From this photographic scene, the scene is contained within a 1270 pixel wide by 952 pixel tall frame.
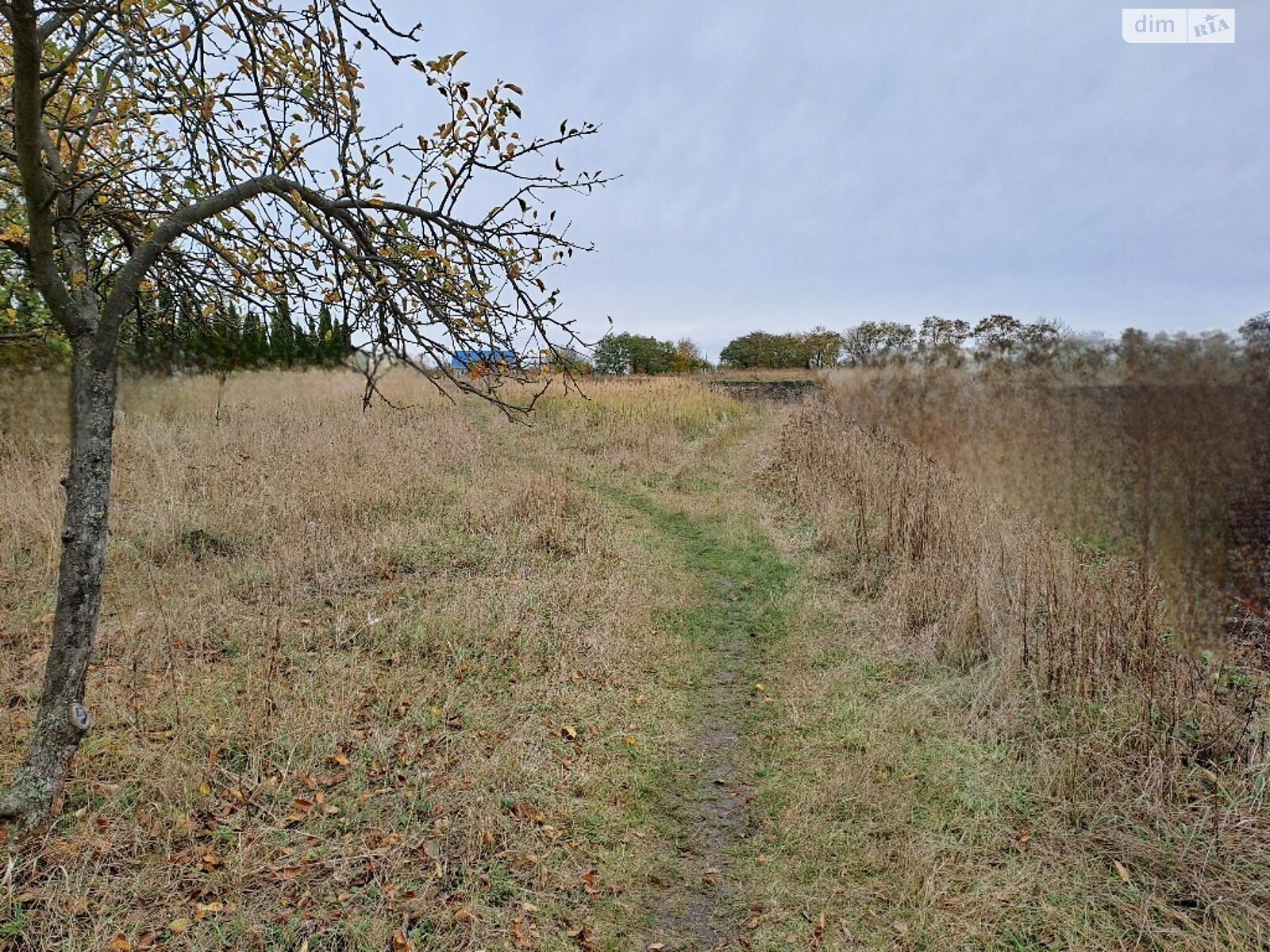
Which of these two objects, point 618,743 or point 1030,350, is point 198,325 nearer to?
point 618,743

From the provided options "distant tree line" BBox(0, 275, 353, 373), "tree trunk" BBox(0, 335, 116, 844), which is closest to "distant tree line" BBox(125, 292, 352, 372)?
"distant tree line" BBox(0, 275, 353, 373)

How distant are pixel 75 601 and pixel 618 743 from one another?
2.91 meters

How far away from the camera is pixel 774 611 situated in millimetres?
6074

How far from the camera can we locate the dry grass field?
2787mm

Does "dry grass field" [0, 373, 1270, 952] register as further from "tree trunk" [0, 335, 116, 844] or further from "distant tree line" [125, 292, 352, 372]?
"distant tree line" [125, 292, 352, 372]

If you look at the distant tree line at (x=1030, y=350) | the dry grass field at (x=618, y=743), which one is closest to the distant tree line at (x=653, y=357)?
the distant tree line at (x=1030, y=350)

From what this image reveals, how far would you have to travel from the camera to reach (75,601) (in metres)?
2.89

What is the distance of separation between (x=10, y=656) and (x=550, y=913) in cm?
412

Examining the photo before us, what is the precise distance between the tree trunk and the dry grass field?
0.22m

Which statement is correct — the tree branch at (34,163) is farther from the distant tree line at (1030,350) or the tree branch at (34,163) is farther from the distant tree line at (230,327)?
the distant tree line at (1030,350)

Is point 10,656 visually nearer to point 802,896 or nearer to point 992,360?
point 802,896

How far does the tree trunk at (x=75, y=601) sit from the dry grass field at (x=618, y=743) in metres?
0.22

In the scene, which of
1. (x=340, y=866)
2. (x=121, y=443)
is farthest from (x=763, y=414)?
(x=340, y=866)

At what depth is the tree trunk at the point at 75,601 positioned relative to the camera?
113 inches
